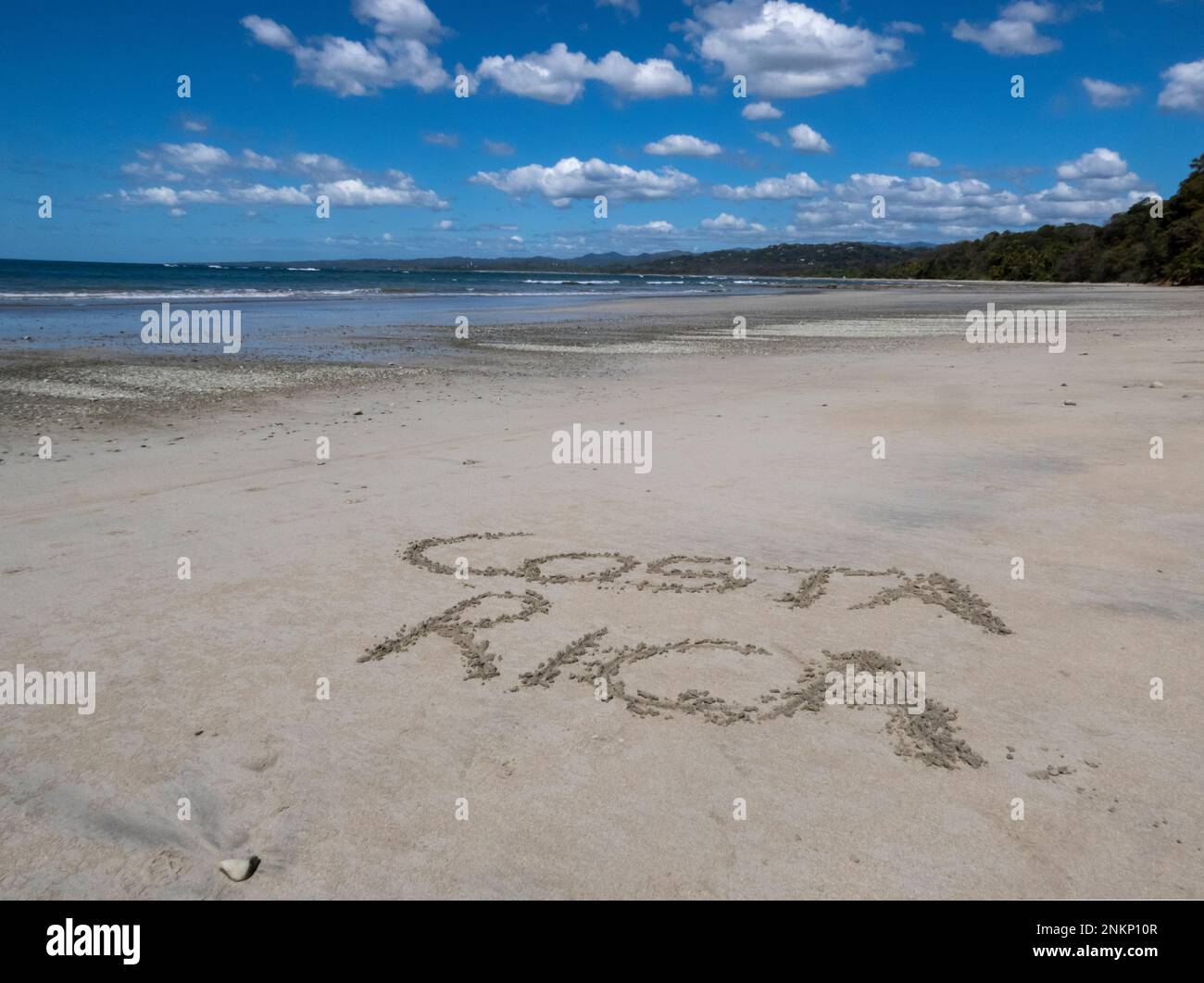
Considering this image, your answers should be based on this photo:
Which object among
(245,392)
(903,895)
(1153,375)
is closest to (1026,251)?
(1153,375)

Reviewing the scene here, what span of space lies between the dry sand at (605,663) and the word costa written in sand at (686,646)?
2 cm

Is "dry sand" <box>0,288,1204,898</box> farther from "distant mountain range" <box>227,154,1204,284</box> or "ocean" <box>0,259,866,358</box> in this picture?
"distant mountain range" <box>227,154,1204,284</box>

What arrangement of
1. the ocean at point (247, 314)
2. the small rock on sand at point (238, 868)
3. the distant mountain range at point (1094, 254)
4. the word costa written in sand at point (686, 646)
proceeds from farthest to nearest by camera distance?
the distant mountain range at point (1094, 254) < the ocean at point (247, 314) < the word costa written in sand at point (686, 646) < the small rock on sand at point (238, 868)

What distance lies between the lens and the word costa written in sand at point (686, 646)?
3.83 metres

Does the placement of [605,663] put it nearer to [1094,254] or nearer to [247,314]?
[247,314]

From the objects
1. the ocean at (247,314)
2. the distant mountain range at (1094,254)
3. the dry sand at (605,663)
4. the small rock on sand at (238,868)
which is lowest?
the small rock on sand at (238,868)

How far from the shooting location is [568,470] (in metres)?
8.41

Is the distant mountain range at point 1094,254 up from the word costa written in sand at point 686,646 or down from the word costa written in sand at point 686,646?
up

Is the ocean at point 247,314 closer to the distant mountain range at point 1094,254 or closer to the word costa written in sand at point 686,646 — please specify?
the word costa written in sand at point 686,646

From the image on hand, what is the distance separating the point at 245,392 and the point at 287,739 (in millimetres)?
10864

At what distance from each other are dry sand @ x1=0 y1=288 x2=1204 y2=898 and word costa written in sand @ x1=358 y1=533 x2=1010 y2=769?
2cm

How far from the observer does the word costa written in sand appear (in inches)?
151

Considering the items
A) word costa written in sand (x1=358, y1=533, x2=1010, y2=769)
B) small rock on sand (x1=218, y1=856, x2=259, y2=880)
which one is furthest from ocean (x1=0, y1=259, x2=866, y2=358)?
small rock on sand (x1=218, y1=856, x2=259, y2=880)

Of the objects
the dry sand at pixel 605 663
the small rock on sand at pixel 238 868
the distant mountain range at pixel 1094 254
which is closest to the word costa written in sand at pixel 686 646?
the dry sand at pixel 605 663
